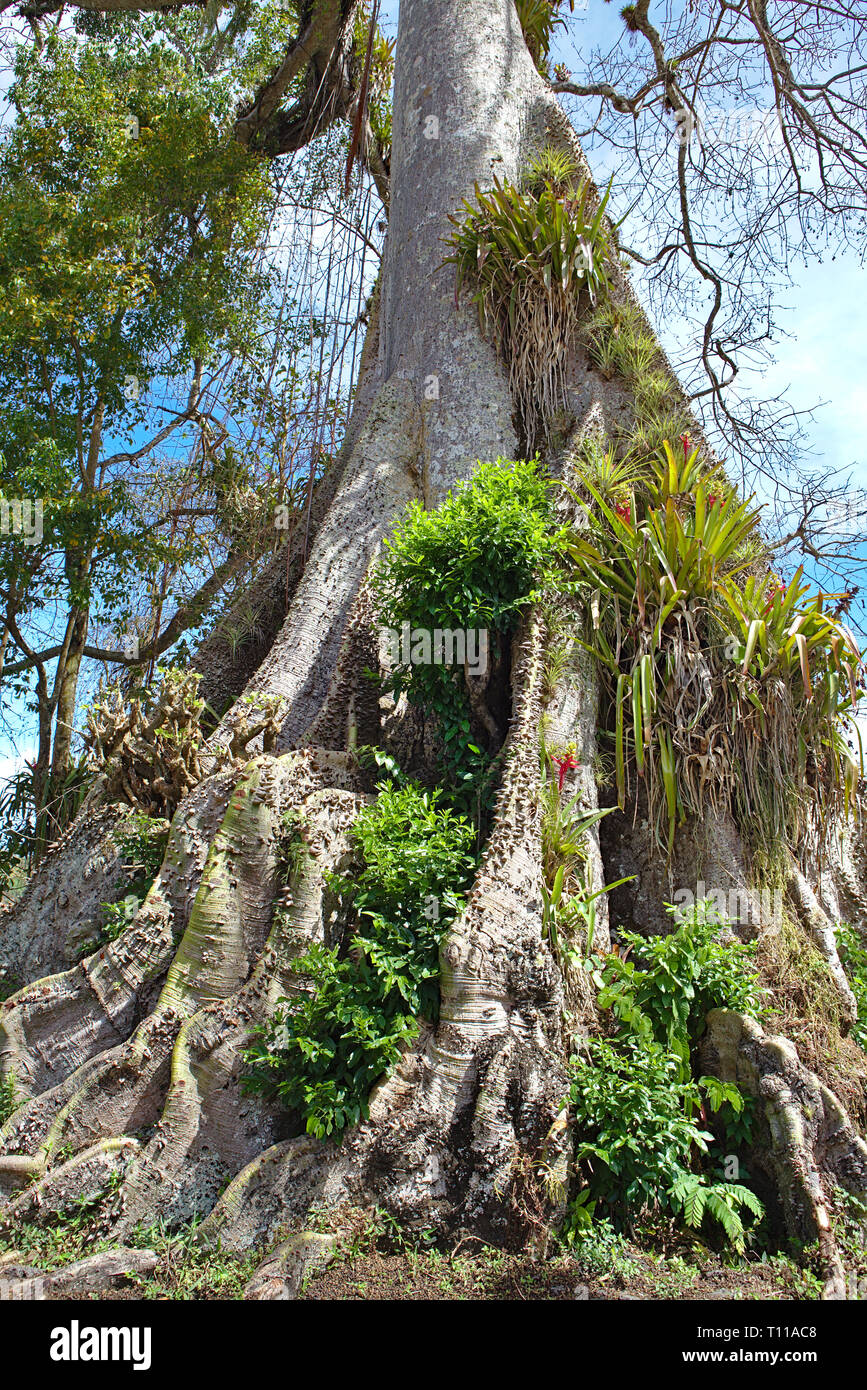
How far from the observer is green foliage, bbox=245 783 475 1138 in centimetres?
365

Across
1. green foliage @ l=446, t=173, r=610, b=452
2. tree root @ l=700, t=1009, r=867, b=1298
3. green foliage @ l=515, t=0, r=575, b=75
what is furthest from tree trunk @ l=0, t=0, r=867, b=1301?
green foliage @ l=515, t=0, r=575, b=75

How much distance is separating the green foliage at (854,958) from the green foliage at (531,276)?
3544mm

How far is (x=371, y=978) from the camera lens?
12.5 feet

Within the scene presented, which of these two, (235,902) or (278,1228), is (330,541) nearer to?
(235,902)

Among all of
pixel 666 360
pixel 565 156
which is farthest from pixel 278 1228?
pixel 565 156

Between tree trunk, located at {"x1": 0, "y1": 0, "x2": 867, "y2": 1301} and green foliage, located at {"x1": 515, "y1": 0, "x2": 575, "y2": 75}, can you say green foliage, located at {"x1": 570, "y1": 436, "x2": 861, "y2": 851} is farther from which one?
green foliage, located at {"x1": 515, "y1": 0, "x2": 575, "y2": 75}

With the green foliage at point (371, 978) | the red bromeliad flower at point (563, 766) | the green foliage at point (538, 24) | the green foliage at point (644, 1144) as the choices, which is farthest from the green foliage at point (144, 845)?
the green foliage at point (538, 24)

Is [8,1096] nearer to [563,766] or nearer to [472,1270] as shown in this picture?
[472,1270]

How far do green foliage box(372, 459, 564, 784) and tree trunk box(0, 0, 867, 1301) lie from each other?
0.78 ft

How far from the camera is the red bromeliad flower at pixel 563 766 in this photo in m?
4.61

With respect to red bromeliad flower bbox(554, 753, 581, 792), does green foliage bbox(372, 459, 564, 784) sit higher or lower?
higher

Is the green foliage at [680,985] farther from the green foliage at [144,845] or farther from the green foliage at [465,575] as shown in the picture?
the green foliage at [144,845]

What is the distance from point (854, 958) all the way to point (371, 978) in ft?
10.3

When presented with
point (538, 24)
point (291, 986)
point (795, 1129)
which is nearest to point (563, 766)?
point (291, 986)
